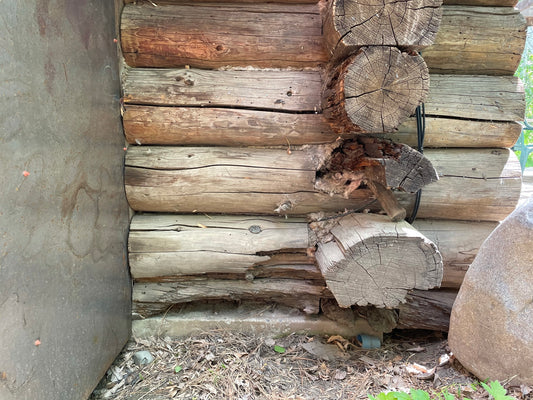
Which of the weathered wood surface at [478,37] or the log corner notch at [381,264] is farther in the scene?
the weathered wood surface at [478,37]

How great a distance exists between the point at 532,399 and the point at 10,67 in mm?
2874

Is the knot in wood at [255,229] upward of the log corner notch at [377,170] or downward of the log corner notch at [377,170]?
downward

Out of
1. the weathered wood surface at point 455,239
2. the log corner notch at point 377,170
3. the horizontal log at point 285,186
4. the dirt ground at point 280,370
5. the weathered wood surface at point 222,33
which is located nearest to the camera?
the log corner notch at point 377,170

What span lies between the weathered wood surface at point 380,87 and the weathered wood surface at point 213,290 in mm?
1293

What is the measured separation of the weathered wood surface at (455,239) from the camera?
2.53m

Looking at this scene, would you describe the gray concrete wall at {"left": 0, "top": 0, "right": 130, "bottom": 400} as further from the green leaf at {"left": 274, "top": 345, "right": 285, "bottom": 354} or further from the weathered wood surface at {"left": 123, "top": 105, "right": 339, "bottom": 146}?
the green leaf at {"left": 274, "top": 345, "right": 285, "bottom": 354}

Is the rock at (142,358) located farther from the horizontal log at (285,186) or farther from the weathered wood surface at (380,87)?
the weathered wood surface at (380,87)

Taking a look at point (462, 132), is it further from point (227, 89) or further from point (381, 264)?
point (227, 89)

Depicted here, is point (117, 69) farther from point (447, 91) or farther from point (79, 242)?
point (447, 91)

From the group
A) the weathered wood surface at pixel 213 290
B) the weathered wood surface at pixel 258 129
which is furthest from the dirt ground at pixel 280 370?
the weathered wood surface at pixel 258 129

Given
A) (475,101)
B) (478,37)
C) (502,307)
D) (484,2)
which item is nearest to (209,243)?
(502,307)

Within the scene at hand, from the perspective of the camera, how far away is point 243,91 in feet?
7.73

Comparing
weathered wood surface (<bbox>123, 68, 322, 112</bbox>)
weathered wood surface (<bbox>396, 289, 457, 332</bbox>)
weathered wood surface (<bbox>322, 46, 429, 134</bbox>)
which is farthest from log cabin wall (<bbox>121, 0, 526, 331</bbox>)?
weathered wood surface (<bbox>322, 46, 429, 134</bbox>)

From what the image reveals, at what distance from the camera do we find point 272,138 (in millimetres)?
2410
